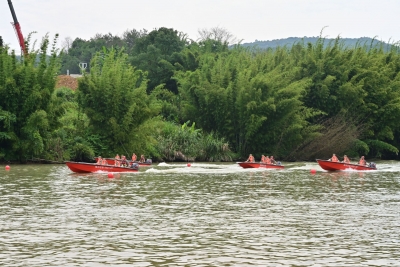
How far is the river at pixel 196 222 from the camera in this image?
15.0 meters

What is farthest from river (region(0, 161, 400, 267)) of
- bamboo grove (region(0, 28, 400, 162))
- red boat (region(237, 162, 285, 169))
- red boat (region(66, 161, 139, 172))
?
bamboo grove (region(0, 28, 400, 162))

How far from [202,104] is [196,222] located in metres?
37.3

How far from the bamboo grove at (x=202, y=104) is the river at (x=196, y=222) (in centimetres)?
1062

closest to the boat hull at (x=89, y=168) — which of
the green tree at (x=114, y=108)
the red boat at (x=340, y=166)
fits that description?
the green tree at (x=114, y=108)

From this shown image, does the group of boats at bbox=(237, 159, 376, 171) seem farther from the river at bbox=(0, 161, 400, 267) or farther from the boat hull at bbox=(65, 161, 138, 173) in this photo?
the boat hull at bbox=(65, 161, 138, 173)

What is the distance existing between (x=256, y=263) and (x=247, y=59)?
4807 centimetres

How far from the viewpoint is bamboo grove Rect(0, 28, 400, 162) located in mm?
43938

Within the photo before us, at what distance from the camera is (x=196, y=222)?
1988 centimetres

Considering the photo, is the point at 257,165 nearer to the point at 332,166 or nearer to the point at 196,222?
the point at 332,166

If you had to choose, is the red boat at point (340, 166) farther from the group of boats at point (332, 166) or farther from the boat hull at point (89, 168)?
the boat hull at point (89, 168)

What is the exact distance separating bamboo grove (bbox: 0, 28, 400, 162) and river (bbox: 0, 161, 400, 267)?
34.8 ft

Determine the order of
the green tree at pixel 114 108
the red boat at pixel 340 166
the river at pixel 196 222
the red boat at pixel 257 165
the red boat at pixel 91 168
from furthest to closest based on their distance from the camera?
the green tree at pixel 114 108
the red boat at pixel 257 165
the red boat at pixel 340 166
the red boat at pixel 91 168
the river at pixel 196 222

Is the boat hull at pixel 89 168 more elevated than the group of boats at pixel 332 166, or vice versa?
the group of boats at pixel 332 166

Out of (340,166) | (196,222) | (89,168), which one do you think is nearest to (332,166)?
(340,166)
